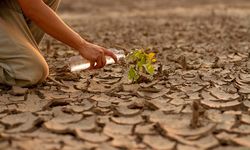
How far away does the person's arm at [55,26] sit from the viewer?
1.84 meters

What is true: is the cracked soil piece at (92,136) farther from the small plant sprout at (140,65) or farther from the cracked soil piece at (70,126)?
the small plant sprout at (140,65)

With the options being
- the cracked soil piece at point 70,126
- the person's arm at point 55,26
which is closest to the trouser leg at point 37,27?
the person's arm at point 55,26

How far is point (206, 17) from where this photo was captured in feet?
17.5

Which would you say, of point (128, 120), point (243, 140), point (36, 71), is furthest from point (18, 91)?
point (243, 140)

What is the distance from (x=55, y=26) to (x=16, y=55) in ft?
A: 0.73

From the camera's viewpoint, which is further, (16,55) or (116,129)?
(16,55)

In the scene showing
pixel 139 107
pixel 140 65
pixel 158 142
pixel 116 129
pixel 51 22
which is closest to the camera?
pixel 158 142

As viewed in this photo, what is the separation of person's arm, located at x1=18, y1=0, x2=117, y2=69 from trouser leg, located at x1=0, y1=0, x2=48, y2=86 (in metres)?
0.12

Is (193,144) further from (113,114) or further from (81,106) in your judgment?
(81,106)

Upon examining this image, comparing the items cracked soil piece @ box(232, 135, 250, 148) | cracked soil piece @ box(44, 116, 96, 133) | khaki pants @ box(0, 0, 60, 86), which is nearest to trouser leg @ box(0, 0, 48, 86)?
khaki pants @ box(0, 0, 60, 86)

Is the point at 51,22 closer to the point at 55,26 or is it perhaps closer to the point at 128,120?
the point at 55,26

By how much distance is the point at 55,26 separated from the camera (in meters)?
1.86

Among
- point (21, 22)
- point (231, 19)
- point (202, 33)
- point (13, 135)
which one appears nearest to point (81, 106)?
point (13, 135)

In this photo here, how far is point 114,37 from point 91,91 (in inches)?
71.6
